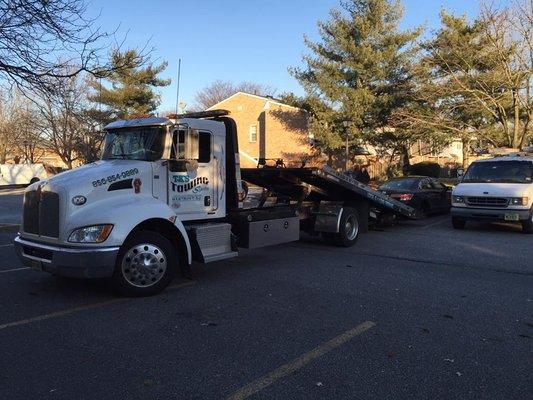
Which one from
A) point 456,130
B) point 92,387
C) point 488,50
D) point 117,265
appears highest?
point 488,50

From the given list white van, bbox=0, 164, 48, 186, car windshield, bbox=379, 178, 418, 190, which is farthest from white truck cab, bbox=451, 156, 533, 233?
white van, bbox=0, 164, 48, 186

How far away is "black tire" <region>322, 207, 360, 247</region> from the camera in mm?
11102

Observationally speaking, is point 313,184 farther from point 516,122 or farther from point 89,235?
point 516,122

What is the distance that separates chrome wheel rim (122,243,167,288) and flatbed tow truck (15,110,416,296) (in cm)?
1

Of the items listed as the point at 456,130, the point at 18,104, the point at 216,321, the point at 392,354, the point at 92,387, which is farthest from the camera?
the point at 18,104

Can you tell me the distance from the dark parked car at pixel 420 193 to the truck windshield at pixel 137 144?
33.4ft

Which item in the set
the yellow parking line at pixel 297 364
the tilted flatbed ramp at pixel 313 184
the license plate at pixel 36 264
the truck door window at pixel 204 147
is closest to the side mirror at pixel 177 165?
the truck door window at pixel 204 147

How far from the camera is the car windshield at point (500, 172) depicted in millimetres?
13789

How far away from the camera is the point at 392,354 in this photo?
4.80 m

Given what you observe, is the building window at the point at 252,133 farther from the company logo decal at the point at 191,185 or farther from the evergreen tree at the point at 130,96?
the company logo decal at the point at 191,185

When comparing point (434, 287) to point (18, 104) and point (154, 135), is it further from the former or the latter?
point (18, 104)

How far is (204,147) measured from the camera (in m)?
8.00

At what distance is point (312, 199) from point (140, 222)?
5918mm

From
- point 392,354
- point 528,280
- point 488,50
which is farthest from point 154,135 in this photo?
point 488,50
